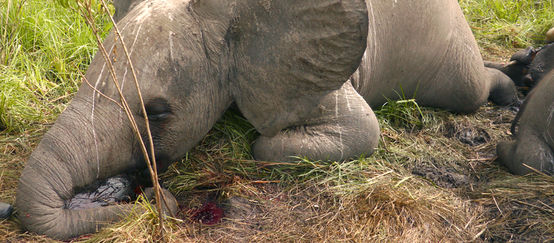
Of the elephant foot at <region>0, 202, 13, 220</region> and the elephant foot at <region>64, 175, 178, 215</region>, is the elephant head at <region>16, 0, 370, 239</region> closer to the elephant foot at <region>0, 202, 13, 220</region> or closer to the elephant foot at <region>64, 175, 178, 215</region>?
the elephant foot at <region>64, 175, 178, 215</region>

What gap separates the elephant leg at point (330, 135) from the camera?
12.0 feet

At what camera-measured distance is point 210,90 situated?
3.34m

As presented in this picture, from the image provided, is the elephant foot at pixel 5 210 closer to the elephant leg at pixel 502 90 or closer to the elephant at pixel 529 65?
the elephant leg at pixel 502 90

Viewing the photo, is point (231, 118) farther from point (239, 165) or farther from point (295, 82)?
point (295, 82)

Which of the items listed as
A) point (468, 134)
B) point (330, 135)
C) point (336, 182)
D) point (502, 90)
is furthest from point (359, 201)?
point (502, 90)

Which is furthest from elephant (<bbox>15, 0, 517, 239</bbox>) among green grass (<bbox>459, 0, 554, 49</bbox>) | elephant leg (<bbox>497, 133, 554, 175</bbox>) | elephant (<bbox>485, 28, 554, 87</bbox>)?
green grass (<bbox>459, 0, 554, 49</bbox>)

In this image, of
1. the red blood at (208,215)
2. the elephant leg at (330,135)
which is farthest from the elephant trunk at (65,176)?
the elephant leg at (330,135)

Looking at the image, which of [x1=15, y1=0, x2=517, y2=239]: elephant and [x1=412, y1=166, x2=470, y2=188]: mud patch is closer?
[x1=15, y1=0, x2=517, y2=239]: elephant

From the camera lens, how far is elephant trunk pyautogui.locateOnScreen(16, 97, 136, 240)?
287 cm

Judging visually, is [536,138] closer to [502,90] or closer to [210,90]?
[502,90]

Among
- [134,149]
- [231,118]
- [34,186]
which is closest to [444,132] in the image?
[231,118]

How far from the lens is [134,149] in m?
3.18

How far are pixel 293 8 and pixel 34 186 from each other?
150cm

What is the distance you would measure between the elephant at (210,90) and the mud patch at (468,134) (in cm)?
86
